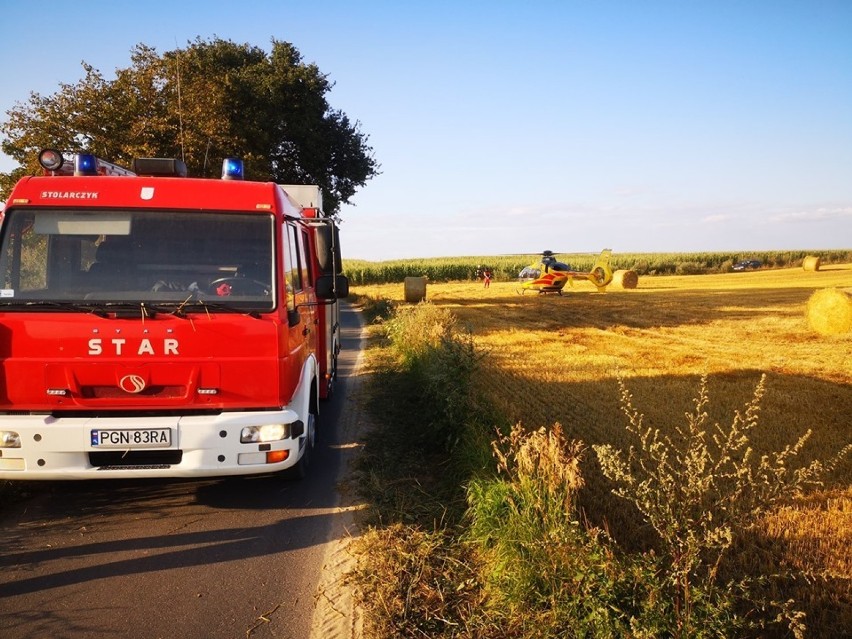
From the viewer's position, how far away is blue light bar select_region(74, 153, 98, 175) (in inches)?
206

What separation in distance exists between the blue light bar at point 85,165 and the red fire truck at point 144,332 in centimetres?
44

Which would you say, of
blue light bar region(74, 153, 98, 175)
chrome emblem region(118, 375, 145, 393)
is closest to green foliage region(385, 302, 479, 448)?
chrome emblem region(118, 375, 145, 393)

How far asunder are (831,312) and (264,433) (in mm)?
15990

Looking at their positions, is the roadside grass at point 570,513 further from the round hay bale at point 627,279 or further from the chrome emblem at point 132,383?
the round hay bale at point 627,279

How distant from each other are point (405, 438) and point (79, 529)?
3354 mm

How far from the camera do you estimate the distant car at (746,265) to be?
192 feet

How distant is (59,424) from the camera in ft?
14.3

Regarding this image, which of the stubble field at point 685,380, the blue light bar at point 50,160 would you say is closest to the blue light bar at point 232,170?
the blue light bar at point 50,160

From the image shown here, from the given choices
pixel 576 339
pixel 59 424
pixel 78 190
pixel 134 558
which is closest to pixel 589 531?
pixel 134 558

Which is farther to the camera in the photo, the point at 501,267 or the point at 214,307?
the point at 501,267

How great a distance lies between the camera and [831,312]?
51.5 ft

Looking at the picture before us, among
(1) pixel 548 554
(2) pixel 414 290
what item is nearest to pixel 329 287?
(1) pixel 548 554

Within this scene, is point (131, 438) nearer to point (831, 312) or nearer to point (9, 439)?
point (9, 439)

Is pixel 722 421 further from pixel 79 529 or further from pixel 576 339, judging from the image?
pixel 576 339
